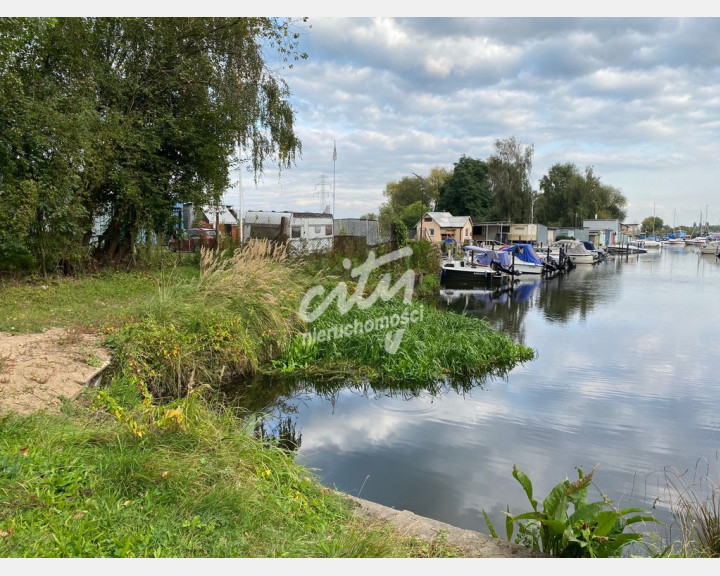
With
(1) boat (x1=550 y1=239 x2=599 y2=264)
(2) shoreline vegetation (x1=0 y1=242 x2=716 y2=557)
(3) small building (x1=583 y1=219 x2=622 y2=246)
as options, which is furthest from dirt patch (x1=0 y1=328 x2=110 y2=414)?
(3) small building (x1=583 y1=219 x2=622 y2=246)

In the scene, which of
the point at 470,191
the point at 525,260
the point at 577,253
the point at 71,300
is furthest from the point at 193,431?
the point at 470,191

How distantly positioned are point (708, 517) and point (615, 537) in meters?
1.01

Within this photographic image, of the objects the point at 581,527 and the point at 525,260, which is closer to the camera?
the point at 581,527

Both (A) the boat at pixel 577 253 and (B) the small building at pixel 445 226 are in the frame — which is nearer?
(A) the boat at pixel 577 253

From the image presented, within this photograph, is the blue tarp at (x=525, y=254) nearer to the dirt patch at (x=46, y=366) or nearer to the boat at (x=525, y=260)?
the boat at (x=525, y=260)

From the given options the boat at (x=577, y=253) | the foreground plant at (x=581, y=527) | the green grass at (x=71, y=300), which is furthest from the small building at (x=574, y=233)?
the foreground plant at (x=581, y=527)

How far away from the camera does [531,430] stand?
684cm

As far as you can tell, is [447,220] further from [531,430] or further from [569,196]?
[531,430]

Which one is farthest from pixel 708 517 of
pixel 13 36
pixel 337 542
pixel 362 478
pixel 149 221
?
pixel 149 221

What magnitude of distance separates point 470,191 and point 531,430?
177 feet

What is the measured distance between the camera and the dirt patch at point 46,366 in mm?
4602

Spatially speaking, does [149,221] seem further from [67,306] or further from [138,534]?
[138,534]

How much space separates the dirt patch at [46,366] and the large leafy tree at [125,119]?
14.0 feet

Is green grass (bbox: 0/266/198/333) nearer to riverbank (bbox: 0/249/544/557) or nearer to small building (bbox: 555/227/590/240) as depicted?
riverbank (bbox: 0/249/544/557)
